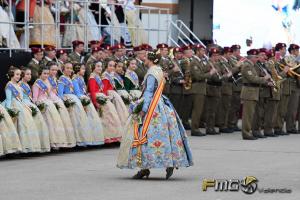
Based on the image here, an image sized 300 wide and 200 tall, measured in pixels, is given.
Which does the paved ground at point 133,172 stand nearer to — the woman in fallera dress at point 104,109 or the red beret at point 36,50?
the woman in fallera dress at point 104,109

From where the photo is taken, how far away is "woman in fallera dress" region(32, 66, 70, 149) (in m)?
17.6

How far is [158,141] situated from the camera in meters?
14.2

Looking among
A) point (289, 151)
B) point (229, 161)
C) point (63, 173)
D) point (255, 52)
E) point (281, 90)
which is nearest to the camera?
point (63, 173)

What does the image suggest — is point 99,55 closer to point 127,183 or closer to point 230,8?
point 127,183

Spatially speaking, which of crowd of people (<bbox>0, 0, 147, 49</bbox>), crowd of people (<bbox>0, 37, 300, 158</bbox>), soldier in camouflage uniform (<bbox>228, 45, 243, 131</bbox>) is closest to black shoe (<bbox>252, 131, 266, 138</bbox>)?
crowd of people (<bbox>0, 37, 300, 158</bbox>)

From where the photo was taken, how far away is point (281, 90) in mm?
22562

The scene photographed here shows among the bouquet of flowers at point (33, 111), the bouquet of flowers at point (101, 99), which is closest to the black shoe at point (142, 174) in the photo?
the bouquet of flowers at point (33, 111)

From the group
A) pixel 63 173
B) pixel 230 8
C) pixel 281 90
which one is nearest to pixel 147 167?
pixel 63 173

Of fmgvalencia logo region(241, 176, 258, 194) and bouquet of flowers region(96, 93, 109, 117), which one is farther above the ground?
bouquet of flowers region(96, 93, 109, 117)

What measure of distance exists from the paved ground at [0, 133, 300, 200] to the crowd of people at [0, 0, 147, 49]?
2780 mm

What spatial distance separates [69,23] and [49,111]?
470 cm

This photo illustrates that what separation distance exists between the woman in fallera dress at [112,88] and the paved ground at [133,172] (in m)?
0.73

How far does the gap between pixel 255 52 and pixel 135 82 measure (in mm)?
2881

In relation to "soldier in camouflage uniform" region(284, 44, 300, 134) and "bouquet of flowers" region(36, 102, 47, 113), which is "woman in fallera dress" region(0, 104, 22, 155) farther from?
"soldier in camouflage uniform" region(284, 44, 300, 134)
